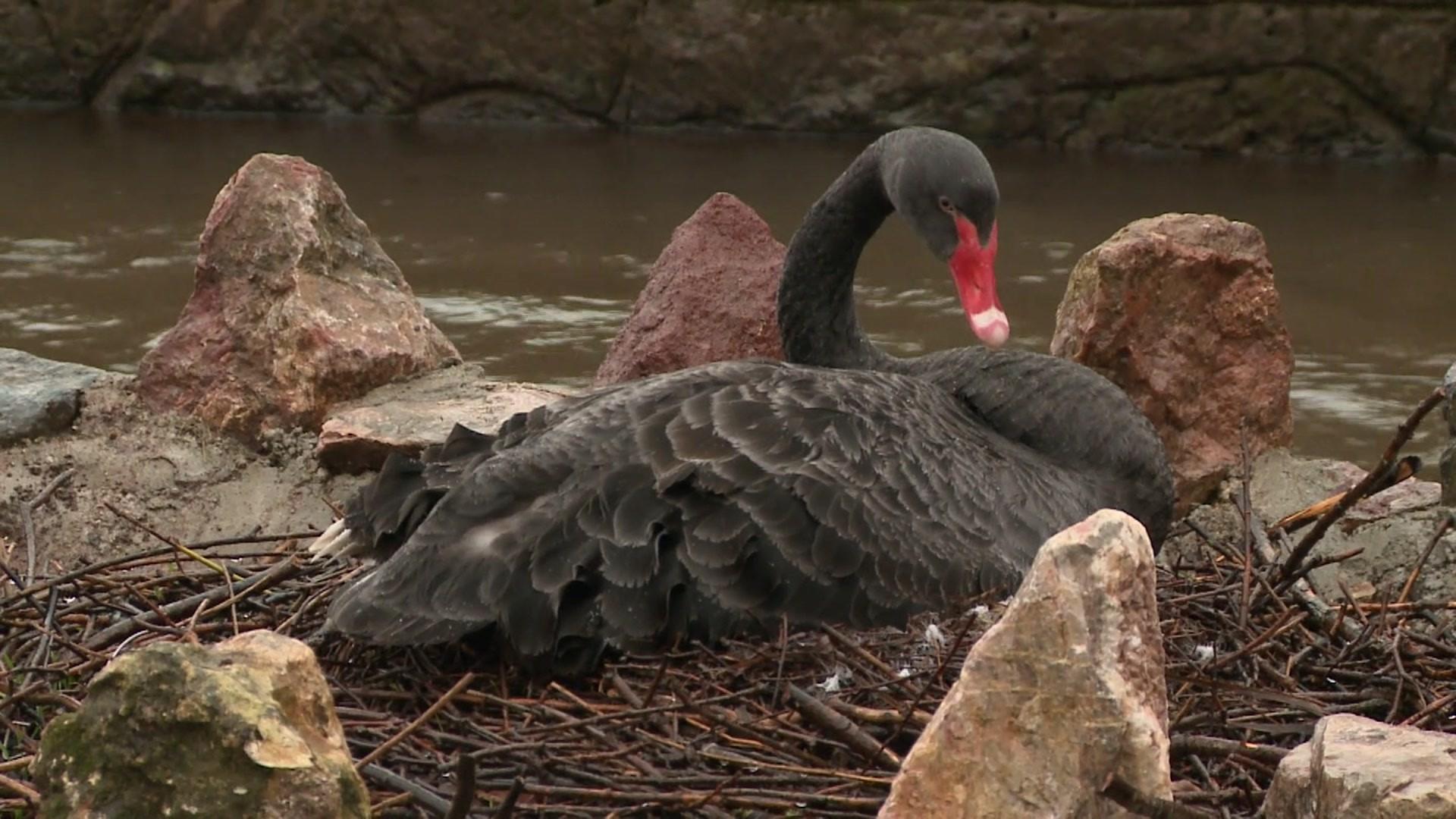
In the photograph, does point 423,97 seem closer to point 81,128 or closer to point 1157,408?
point 81,128

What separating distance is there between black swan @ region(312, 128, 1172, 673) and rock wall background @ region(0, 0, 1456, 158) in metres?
5.14

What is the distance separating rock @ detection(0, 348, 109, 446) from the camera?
16.5 feet

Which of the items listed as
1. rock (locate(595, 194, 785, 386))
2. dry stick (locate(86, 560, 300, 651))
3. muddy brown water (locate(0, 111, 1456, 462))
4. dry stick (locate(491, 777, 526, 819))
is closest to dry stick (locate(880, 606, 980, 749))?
dry stick (locate(491, 777, 526, 819))

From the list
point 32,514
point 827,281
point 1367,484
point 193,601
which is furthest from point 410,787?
point 32,514

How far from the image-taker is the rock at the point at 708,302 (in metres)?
5.12

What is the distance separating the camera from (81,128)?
9.89 m

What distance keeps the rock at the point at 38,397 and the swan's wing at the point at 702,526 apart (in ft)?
5.98

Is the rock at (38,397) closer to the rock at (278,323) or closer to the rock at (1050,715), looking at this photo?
the rock at (278,323)

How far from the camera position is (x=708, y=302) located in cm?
516

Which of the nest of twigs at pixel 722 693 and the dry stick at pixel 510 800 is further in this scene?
the nest of twigs at pixel 722 693

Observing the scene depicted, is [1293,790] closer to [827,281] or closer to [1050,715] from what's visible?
[1050,715]

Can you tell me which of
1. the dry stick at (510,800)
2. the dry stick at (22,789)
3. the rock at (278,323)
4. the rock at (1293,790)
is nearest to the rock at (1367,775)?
the rock at (1293,790)

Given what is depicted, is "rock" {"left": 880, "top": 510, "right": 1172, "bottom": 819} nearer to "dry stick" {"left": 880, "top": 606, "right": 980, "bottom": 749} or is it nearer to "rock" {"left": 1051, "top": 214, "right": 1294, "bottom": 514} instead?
"dry stick" {"left": 880, "top": 606, "right": 980, "bottom": 749}

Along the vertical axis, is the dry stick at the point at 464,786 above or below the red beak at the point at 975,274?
below
